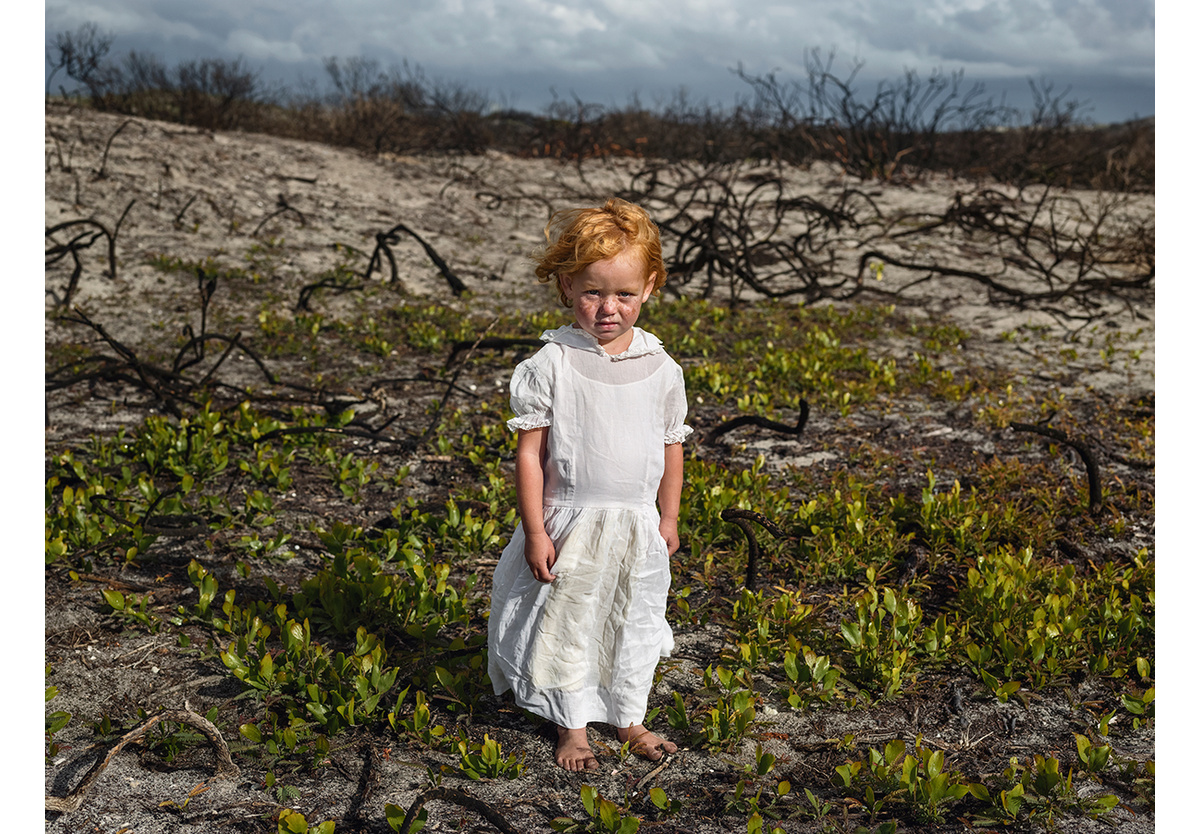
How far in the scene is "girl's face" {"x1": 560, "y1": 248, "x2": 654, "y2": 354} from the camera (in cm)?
221

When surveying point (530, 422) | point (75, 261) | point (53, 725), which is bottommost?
point (53, 725)

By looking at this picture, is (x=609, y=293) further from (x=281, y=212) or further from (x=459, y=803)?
(x=281, y=212)

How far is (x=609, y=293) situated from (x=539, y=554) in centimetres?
72

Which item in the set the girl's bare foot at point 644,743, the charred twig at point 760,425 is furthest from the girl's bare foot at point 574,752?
the charred twig at point 760,425

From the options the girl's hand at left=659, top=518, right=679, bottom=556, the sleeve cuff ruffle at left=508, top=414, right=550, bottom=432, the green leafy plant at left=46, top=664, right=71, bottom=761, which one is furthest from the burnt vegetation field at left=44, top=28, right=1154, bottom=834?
the sleeve cuff ruffle at left=508, top=414, right=550, bottom=432

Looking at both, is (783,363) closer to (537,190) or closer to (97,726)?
(97,726)

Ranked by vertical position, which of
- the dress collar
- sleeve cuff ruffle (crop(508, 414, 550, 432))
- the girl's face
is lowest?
sleeve cuff ruffle (crop(508, 414, 550, 432))

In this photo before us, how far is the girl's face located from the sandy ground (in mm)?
1249

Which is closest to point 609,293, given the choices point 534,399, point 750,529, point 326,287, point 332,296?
point 534,399

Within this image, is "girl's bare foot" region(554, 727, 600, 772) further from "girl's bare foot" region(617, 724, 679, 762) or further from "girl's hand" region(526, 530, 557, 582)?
"girl's hand" region(526, 530, 557, 582)

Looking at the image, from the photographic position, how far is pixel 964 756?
2521 mm

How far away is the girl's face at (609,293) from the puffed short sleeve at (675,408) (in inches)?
8.6

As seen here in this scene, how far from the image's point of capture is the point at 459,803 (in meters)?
2.15

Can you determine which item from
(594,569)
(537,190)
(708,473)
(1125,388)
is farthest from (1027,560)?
(537,190)
